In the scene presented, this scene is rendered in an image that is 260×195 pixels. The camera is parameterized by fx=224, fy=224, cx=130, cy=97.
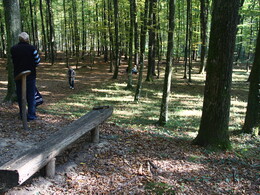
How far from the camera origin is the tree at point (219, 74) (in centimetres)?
506

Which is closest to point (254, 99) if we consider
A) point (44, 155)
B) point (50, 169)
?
point (50, 169)

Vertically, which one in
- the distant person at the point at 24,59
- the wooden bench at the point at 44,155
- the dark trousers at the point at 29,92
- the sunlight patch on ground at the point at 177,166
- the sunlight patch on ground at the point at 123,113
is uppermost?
the distant person at the point at 24,59

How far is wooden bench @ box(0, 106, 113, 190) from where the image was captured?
9.46 feet

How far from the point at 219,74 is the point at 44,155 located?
13.7ft

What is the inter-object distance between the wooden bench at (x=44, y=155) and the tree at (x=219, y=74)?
2.67 metres

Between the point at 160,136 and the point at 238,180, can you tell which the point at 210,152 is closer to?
the point at 238,180

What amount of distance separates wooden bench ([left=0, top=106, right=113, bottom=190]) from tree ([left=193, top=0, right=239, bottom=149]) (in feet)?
8.77

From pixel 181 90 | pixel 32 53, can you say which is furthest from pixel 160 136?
pixel 181 90

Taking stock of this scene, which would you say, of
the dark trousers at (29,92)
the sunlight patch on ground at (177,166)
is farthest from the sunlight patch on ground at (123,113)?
the sunlight patch on ground at (177,166)

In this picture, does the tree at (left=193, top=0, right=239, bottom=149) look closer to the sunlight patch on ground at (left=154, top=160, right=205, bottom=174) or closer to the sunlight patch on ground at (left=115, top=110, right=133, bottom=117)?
the sunlight patch on ground at (left=154, top=160, right=205, bottom=174)

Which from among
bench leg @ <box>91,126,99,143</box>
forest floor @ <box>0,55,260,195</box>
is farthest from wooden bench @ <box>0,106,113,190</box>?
forest floor @ <box>0,55,260,195</box>

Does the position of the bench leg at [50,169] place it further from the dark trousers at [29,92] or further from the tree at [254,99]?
the tree at [254,99]

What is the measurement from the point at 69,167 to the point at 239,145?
15.6 ft

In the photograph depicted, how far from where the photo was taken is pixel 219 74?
533 centimetres
